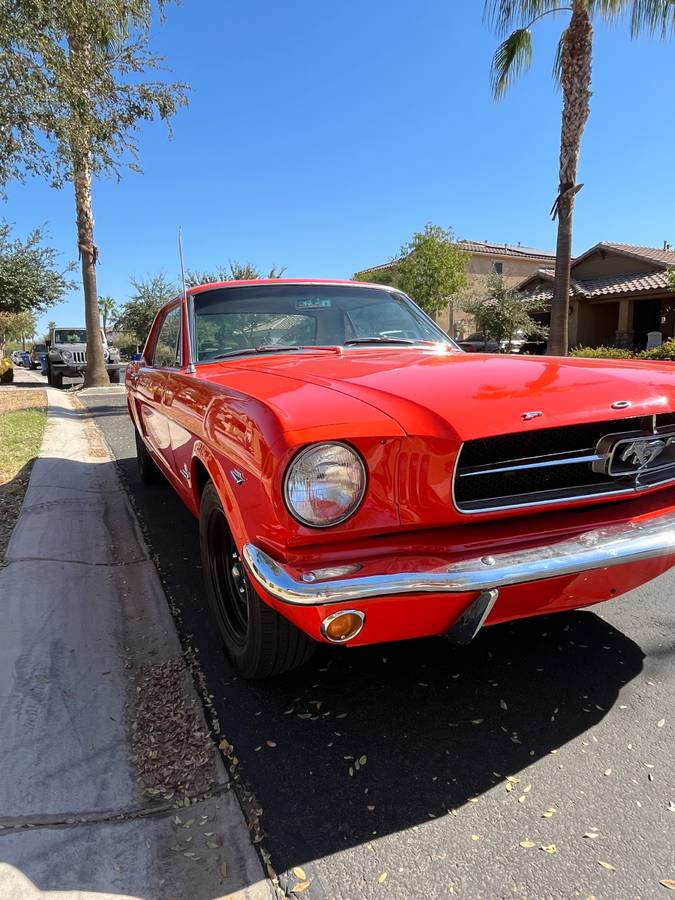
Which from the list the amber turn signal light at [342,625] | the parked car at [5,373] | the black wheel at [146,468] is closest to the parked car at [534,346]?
the parked car at [5,373]

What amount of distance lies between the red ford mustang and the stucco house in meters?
22.6

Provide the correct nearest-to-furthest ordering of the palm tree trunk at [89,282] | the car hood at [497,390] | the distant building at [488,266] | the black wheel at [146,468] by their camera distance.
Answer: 1. the car hood at [497,390]
2. the black wheel at [146,468]
3. the palm tree trunk at [89,282]
4. the distant building at [488,266]

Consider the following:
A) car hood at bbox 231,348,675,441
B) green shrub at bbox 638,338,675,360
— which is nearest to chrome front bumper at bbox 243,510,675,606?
car hood at bbox 231,348,675,441

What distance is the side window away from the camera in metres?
3.62

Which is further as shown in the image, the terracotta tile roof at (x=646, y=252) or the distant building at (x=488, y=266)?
the distant building at (x=488, y=266)

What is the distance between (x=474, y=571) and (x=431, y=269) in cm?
2770

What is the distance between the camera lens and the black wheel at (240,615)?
6.87ft

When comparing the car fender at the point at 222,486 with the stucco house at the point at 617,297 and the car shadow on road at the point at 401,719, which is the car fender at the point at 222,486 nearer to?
the car shadow on road at the point at 401,719

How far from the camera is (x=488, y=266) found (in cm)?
3850

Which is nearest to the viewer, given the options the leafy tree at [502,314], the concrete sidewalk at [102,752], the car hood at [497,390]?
the concrete sidewalk at [102,752]

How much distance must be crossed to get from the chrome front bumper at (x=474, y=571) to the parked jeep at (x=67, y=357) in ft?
58.9

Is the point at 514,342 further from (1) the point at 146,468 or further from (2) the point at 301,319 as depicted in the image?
(2) the point at 301,319

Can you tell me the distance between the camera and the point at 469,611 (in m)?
1.78

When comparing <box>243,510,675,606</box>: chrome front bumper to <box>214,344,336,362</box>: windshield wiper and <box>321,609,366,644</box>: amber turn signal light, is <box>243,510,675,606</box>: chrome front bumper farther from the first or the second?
<box>214,344,336,362</box>: windshield wiper
